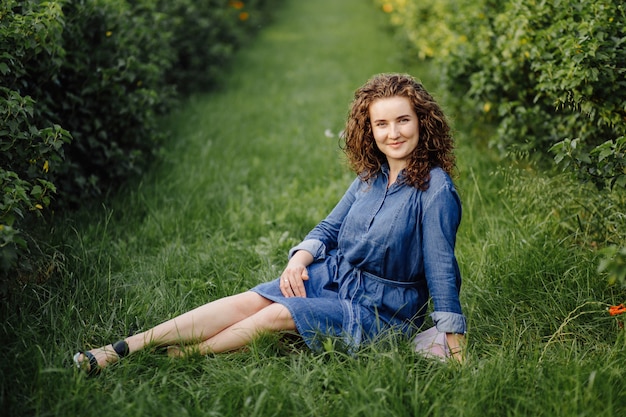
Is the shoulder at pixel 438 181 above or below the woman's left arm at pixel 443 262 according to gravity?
above

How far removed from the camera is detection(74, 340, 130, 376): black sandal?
2.38 meters

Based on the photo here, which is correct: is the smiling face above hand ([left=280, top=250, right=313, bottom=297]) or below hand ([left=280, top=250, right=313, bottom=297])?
above

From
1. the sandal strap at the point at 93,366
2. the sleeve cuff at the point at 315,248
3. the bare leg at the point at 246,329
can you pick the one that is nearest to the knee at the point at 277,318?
the bare leg at the point at 246,329

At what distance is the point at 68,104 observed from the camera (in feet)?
12.6

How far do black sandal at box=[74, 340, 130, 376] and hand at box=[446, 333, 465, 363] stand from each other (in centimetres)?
135

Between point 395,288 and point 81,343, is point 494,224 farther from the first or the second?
point 81,343

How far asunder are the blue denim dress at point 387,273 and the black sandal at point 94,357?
62cm

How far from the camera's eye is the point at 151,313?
2.94 meters

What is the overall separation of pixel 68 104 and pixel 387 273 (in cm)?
247

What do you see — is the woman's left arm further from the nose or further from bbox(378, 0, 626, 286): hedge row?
bbox(378, 0, 626, 286): hedge row

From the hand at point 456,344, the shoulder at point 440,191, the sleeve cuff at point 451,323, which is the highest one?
the shoulder at point 440,191

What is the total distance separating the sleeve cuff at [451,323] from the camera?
2.38m

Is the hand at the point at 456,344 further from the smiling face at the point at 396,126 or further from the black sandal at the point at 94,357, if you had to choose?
the black sandal at the point at 94,357

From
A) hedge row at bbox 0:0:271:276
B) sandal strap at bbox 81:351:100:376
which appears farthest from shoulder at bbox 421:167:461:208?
hedge row at bbox 0:0:271:276
